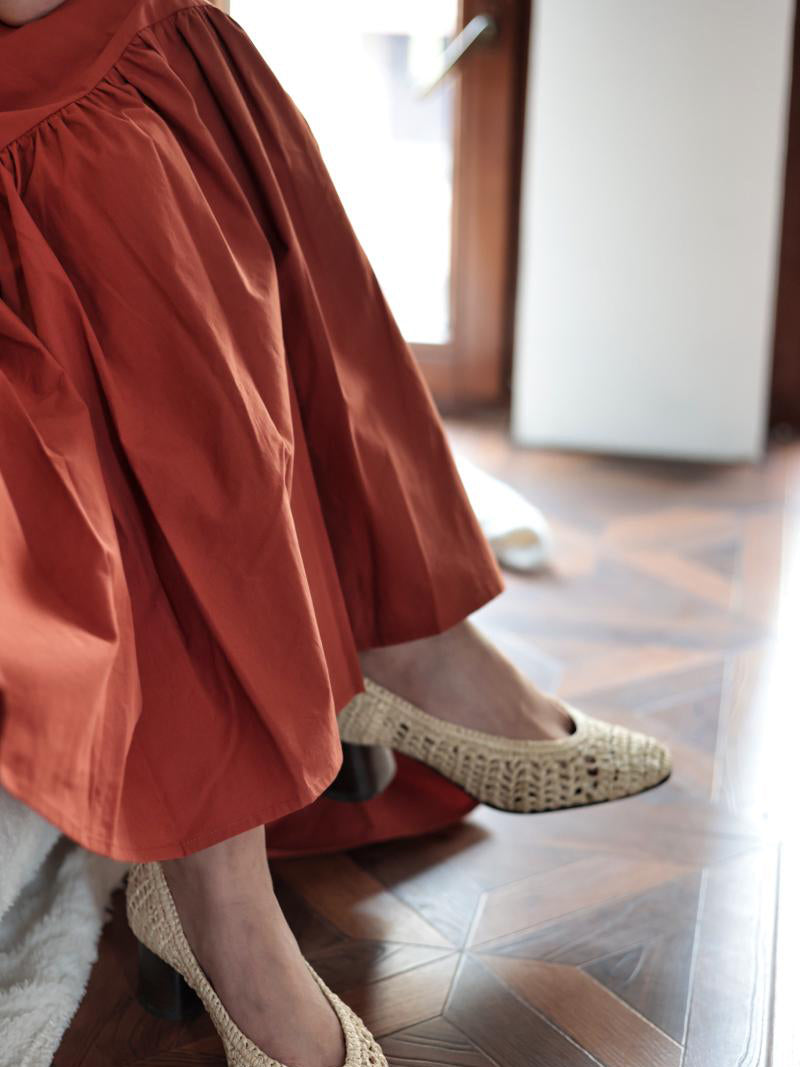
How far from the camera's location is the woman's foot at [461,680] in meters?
1.02

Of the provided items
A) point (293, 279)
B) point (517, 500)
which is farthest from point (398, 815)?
point (517, 500)

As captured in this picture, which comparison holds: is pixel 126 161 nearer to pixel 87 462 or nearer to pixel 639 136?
pixel 87 462

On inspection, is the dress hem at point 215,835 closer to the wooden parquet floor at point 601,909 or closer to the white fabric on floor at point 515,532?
the wooden parquet floor at point 601,909

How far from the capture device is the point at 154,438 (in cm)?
75

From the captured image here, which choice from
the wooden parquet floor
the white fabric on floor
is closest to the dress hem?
the wooden parquet floor

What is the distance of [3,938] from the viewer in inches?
37.6

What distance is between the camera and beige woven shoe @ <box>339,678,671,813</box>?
3.39 ft

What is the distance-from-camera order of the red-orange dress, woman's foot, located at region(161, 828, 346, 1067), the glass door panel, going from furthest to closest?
the glass door panel
woman's foot, located at region(161, 828, 346, 1067)
the red-orange dress

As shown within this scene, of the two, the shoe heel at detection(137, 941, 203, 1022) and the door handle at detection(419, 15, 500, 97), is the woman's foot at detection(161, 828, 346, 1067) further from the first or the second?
the door handle at detection(419, 15, 500, 97)

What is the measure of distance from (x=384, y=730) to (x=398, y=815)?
149mm

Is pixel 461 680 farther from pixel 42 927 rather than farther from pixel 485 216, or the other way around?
pixel 485 216

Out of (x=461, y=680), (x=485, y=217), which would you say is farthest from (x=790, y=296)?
(x=461, y=680)

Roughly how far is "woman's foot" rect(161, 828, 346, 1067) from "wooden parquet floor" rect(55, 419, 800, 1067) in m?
0.10

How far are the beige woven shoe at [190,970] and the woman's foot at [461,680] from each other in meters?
0.27
